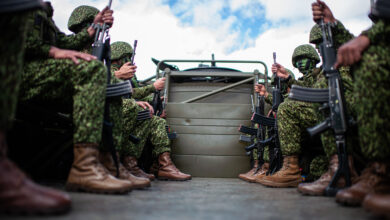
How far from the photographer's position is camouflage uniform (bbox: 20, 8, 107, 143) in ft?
4.60

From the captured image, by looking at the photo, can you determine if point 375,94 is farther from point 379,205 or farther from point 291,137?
point 291,137

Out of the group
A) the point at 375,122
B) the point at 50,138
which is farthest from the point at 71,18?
the point at 375,122

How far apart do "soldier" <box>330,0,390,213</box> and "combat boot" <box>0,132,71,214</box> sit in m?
1.11

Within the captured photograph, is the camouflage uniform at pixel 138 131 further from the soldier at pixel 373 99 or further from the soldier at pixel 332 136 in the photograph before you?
the soldier at pixel 373 99

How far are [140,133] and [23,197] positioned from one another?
2.00 m

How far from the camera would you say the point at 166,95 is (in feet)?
14.0

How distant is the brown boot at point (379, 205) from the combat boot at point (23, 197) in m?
0.99

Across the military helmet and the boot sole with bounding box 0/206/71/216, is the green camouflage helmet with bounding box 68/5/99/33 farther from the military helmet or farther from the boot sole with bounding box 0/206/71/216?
the military helmet

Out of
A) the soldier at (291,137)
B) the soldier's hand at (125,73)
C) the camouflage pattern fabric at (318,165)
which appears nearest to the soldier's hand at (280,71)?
the soldier at (291,137)

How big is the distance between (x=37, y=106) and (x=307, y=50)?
293 cm

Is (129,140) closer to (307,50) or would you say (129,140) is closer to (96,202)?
(96,202)

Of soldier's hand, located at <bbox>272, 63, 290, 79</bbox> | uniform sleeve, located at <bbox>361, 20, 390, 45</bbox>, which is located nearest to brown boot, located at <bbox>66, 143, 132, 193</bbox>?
uniform sleeve, located at <bbox>361, 20, 390, 45</bbox>

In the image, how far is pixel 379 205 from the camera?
2.88ft

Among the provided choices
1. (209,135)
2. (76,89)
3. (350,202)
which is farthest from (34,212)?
(209,135)
